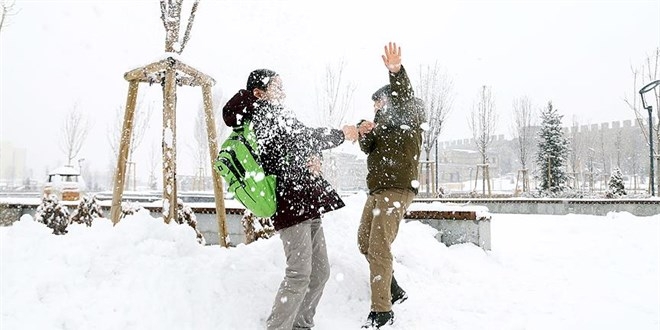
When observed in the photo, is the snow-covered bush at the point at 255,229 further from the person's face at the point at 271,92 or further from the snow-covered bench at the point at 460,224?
the person's face at the point at 271,92

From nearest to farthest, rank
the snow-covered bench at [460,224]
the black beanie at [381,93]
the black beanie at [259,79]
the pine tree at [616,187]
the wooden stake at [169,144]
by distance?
the black beanie at [259,79] < the black beanie at [381,93] < the wooden stake at [169,144] < the snow-covered bench at [460,224] < the pine tree at [616,187]

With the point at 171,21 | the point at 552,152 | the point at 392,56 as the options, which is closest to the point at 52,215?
the point at 171,21

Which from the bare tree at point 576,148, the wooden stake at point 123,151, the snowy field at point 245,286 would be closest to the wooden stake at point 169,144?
the wooden stake at point 123,151

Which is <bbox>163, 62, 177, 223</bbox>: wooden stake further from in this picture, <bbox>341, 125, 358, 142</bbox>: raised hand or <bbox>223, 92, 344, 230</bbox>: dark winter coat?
<bbox>341, 125, 358, 142</bbox>: raised hand

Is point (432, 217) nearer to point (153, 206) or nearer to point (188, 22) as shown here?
point (188, 22)

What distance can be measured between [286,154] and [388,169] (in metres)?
0.92

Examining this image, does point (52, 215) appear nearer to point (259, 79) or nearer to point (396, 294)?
point (259, 79)

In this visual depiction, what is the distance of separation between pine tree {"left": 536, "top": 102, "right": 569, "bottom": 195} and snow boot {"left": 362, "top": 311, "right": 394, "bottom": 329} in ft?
→ 73.8

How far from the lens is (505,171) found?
6762 centimetres

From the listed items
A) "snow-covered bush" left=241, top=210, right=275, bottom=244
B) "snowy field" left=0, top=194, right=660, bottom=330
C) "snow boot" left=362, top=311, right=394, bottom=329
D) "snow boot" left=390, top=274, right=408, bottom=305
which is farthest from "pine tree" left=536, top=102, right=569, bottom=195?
"snow boot" left=362, top=311, right=394, bottom=329

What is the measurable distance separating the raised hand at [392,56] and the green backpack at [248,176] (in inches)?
45.8

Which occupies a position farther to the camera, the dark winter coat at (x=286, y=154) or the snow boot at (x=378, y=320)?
the snow boot at (x=378, y=320)

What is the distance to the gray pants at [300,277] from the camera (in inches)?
108

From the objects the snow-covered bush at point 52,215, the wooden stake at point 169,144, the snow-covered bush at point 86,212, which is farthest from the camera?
the snow-covered bush at point 52,215
